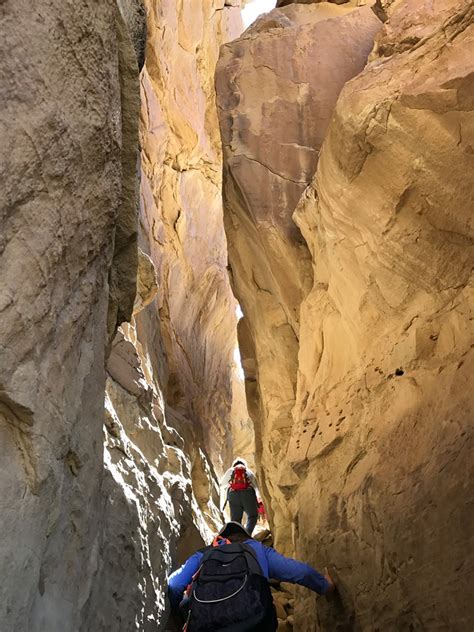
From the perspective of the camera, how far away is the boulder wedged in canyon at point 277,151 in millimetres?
6918

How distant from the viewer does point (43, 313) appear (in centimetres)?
261

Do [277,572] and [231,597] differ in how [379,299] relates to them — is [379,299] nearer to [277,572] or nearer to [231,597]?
[277,572]

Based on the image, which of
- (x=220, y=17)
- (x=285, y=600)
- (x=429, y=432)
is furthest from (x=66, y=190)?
(x=220, y=17)

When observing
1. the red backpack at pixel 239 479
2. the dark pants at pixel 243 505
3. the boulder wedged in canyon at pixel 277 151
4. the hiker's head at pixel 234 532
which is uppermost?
the boulder wedged in canyon at pixel 277 151

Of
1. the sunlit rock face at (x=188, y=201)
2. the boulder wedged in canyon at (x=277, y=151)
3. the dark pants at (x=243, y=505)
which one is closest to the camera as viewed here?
the boulder wedged in canyon at (x=277, y=151)

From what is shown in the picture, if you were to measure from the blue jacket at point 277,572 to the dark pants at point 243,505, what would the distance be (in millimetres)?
3453

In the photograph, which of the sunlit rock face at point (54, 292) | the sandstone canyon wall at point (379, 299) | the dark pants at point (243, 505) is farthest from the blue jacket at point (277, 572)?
the dark pants at point (243, 505)

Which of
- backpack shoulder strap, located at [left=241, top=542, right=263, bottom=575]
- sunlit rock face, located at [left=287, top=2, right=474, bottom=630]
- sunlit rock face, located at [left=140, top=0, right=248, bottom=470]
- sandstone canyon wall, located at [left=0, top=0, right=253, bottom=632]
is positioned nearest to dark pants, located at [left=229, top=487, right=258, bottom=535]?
sandstone canyon wall, located at [left=0, top=0, right=253, bottom=632]

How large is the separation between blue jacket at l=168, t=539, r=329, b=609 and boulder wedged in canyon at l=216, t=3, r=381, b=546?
2614 mm

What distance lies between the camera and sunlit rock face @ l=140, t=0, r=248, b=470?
1280 centimetres

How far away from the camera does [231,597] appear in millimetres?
3816

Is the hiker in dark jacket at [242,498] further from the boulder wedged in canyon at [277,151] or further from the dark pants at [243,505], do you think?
the boulder wedged in canyon at [277,151]

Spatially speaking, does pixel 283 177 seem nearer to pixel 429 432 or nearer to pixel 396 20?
pixel 396 20

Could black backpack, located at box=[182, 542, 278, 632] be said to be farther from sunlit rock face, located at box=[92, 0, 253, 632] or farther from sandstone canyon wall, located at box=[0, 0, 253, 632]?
sunlit rock face, located at box=[92, 0, 253, 632]
